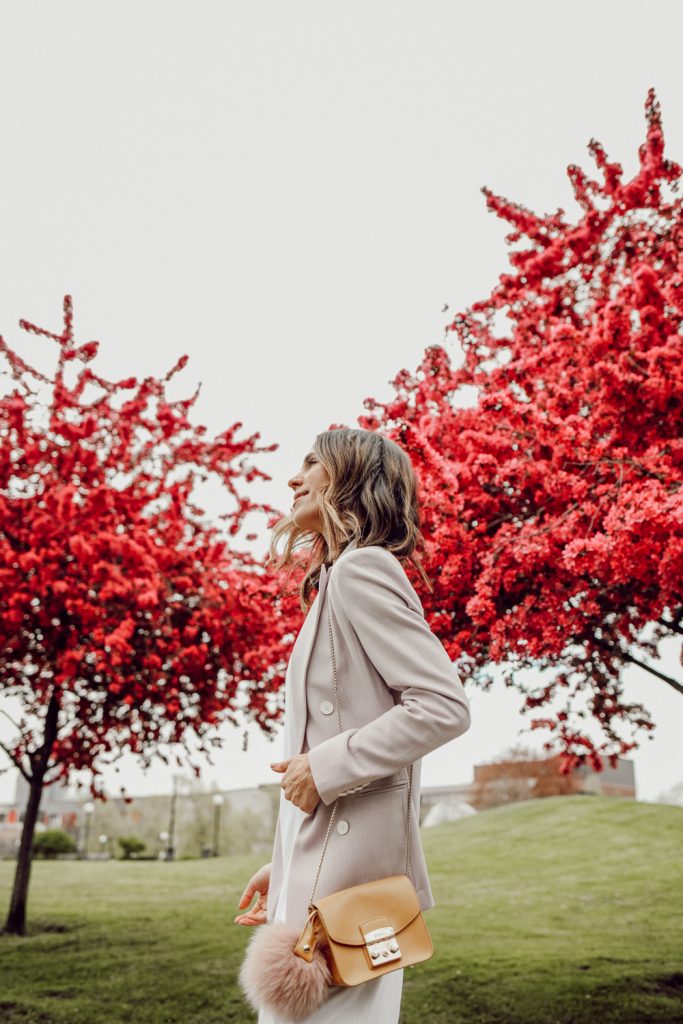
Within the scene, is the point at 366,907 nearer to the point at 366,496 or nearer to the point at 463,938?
the point at 366,496

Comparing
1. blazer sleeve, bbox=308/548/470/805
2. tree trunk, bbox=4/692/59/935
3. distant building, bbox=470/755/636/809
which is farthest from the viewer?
distant building, bbox=470/755/636/809

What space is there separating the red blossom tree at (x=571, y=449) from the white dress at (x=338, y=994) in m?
3.92

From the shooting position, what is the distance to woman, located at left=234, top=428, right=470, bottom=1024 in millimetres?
1759

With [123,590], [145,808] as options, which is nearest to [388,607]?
[123,590]

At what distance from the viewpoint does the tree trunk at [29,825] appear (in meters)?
11.0

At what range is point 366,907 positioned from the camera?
172 centimetres

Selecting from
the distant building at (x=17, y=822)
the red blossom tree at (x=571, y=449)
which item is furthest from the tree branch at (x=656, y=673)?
the distant building at (x=17, y=822)

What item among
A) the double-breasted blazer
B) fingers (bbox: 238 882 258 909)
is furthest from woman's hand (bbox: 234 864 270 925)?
the double-breasted blazer

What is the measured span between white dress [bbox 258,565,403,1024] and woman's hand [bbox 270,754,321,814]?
8 cm

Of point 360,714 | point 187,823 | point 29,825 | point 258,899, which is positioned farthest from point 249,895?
point 187,823

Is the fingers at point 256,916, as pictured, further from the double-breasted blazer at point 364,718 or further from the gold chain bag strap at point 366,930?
the gold chain bag strap at point 366,930

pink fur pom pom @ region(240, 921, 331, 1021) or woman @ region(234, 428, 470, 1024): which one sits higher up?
woman @ region(234, 428, 470, 1024)

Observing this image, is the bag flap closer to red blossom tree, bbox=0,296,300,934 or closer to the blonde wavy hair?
the blonde wavy hair

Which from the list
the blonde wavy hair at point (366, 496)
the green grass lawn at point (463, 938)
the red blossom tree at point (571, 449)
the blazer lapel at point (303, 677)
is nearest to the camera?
the blazer lapel at point (303, 677)
